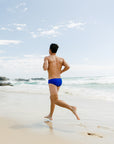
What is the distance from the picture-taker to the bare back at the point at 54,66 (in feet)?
13.0

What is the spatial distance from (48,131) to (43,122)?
29.4 inches

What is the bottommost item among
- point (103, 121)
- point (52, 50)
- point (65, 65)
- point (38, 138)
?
point (103, 121)

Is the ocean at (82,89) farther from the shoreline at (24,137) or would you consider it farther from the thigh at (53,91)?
the shoreline at (24,137)

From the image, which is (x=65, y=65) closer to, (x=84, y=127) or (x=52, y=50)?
(x=52, y=50)

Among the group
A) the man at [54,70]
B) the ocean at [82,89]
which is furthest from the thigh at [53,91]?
the ocean at [82,89]

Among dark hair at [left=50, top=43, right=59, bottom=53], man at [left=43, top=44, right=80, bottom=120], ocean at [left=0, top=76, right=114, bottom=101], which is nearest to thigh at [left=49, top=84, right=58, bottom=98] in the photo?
man at [left=43, top=44, right=80, bottom=120]

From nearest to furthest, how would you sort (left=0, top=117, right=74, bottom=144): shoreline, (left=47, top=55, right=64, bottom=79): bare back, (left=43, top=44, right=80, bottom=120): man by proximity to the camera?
(left=0, top=117, right=74, bottom=144): shoreline → (left=43, top=44, right=80, bottom=120): man → (left=47, top=55, right=64, bottom=79): bare back

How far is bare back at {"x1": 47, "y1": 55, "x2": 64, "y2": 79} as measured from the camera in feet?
13.0

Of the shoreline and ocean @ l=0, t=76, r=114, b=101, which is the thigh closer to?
the shoreline

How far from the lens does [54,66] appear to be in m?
3.99

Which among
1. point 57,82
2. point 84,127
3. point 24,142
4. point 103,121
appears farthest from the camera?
point 103,121

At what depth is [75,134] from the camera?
3145 millimetres

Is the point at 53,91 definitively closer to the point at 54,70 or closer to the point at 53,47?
the point at 54,70

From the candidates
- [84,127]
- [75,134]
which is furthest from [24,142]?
[84,127]
